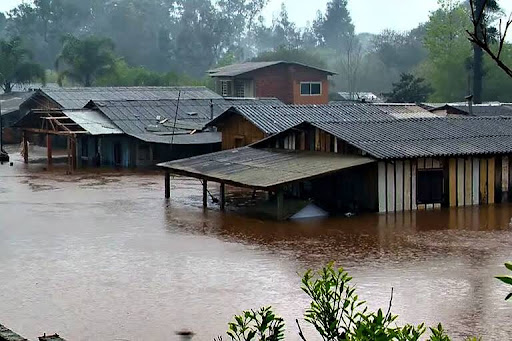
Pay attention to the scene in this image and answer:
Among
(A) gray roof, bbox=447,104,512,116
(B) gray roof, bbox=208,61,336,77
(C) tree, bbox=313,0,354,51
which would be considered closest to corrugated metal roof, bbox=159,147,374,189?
(A) gray roof, bbox=447,104,512,116

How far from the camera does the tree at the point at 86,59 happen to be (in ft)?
211

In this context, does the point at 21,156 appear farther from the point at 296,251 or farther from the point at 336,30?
the point at 336,30

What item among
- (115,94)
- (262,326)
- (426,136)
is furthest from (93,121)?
(262,326)

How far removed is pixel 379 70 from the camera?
7944 cm

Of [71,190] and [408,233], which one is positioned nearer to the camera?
[408,233]

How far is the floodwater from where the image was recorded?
1380 centimetres

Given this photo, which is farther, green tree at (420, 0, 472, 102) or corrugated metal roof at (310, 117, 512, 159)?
green tree at (420, 0, 472, 102)

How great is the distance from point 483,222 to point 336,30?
86.5 metres

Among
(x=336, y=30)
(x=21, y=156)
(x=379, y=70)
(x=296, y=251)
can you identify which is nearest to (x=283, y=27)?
(x=336, y=30)

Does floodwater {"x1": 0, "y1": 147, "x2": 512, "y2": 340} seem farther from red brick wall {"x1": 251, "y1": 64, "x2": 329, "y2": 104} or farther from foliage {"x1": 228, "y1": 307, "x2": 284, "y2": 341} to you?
red brick wall {"x1": 251, "y1": 64, "x2": 329, "y2": 104}

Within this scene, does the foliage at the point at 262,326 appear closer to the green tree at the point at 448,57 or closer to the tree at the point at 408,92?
the tree at the point at 408,92

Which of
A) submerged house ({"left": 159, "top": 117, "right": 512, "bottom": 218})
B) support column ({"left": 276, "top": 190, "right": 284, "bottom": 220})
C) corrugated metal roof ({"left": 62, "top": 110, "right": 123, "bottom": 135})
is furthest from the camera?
corrugated metal roof ({"left": 62, "top": 110, "right": 123, "bottom": 135})

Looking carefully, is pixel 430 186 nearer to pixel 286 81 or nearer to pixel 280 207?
pixel 280 207

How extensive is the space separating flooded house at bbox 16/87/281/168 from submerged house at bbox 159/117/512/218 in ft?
34.5
